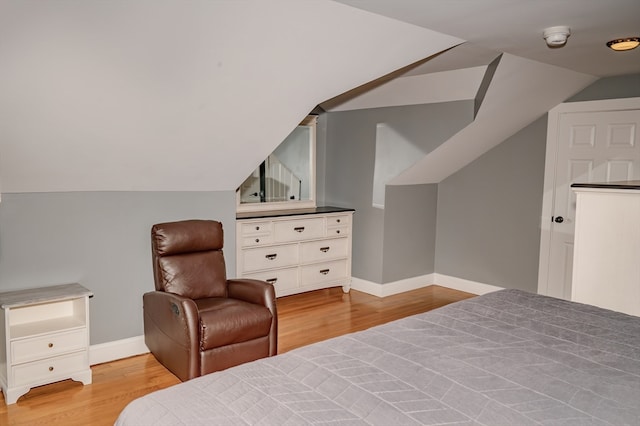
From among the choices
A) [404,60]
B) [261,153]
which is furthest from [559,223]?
[261,153]

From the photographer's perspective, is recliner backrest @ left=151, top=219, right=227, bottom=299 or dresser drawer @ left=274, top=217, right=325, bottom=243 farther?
dresser drawer @ left=274, top=217, right=325, bottom=243

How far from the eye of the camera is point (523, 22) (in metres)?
2.82

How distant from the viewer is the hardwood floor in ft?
9.08

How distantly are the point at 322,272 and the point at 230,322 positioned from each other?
2183 mm

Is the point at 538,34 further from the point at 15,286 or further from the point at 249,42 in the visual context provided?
the point at 15,286

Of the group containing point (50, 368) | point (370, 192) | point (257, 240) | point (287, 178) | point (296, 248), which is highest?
point (287, 178)

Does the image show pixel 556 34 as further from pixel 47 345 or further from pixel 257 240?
pixel 47 345

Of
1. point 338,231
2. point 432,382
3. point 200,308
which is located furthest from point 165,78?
point 338,231

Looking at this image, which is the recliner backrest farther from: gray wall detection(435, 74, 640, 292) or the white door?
the white door

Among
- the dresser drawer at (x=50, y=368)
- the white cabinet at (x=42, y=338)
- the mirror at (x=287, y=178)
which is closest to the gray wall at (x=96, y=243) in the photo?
the white cabinet at (x=42, y=338)

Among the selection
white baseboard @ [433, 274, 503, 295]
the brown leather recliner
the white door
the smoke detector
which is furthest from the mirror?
the smoke detector

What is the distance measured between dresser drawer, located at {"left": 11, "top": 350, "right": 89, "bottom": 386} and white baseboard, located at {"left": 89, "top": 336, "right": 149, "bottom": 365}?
1.04 ft

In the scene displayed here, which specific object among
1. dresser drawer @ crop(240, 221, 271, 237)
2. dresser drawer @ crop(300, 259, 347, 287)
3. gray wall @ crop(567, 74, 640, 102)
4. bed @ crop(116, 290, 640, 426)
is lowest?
dresser drawer @ crop(300, 259, 347, 287)

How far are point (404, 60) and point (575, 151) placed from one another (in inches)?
90.1
